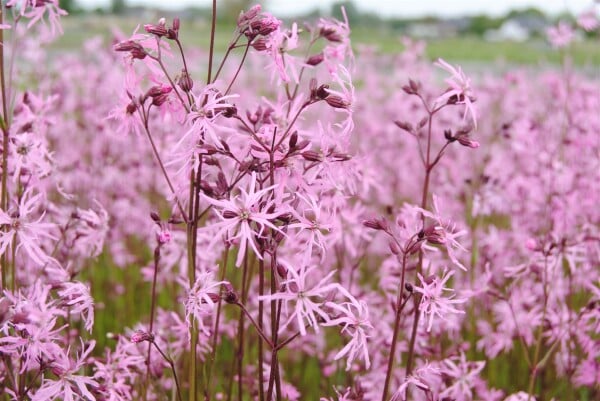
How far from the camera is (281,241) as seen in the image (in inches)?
96.8

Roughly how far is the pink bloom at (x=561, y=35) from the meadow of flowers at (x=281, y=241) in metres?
0.02

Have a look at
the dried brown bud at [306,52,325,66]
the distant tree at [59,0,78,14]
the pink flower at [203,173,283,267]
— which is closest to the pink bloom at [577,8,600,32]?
the dried brown bud at [306,52,325,66]

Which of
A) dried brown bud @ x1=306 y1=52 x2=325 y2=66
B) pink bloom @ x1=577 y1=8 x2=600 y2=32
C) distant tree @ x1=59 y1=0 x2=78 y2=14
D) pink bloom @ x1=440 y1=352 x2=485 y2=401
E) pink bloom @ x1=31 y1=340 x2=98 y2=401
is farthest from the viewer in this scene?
distant tree @ x1=59 y1=0 x2=78 y2=14

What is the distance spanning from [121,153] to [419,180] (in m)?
2.26

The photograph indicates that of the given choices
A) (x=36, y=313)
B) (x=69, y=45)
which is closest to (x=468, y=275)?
(x=36, y=313)

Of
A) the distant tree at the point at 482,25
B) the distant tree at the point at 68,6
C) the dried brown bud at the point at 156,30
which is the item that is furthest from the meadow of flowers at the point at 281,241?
the distant tree at the point at 482,25

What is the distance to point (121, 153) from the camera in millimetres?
5371

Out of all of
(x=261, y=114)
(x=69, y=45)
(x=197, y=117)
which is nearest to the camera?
(x=197, y=117)

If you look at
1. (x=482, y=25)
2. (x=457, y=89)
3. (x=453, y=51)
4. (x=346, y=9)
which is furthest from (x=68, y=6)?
Answer: (x=457, y=89)

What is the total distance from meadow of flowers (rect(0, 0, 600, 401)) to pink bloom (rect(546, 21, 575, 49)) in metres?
0.02

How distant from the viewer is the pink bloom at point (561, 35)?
5074mm

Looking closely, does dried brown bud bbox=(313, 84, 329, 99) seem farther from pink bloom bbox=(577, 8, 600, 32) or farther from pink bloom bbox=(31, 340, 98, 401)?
pink bloom bbox=(577, 8, 600, 32)

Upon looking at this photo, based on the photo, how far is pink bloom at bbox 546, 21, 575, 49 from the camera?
5.07 m

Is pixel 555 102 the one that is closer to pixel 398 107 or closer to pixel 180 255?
pixel 398 107
